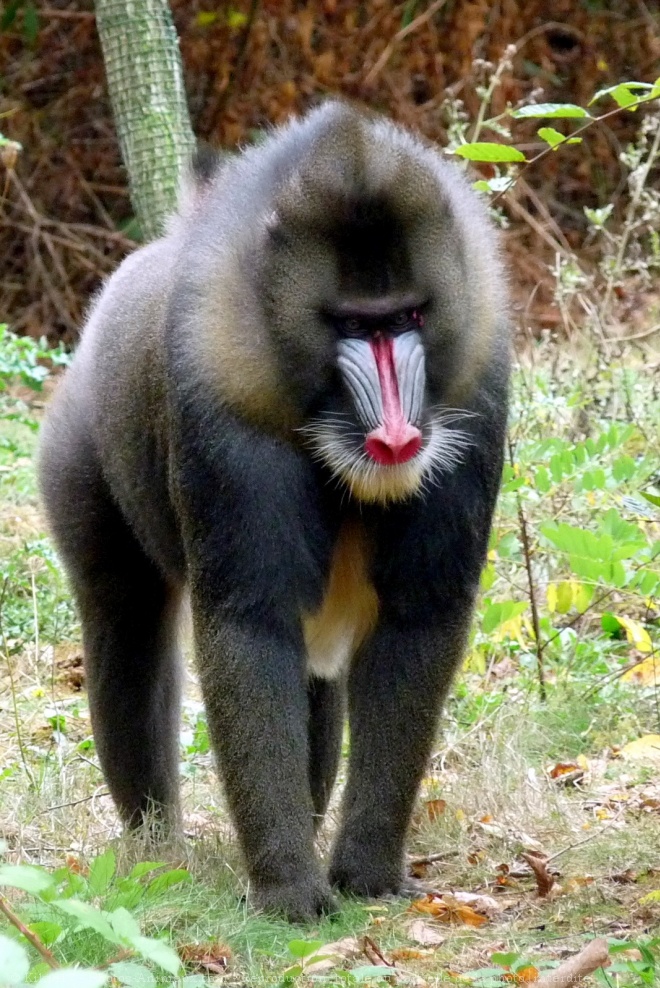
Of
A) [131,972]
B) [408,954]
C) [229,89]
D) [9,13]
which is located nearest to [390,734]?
[408,954]

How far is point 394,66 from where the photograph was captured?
10.5m

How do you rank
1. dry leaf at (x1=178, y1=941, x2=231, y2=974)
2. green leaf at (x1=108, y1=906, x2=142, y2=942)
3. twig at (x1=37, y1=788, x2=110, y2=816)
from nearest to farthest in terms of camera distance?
green leaf at (x1=108, y1=906, x2=142, y2=942), dry leaf at (x1=178, y1=941, x2=231, y2=974), twig at (x1=37, y1=788, x2=110, y2=816)

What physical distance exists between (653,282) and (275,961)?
20.9ft

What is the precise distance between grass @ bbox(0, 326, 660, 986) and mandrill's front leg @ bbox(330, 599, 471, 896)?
0.47ft

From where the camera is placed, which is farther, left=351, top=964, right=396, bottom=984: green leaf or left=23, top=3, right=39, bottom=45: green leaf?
left=23, top=3, right=39, bottom=45: green leaf

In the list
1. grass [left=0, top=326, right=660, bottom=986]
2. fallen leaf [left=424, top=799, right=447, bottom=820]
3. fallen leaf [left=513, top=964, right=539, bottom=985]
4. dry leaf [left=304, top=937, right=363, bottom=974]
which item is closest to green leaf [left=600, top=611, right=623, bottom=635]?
grass [left=0, top=326, right=660, bottom=986]

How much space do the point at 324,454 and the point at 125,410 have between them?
92cm

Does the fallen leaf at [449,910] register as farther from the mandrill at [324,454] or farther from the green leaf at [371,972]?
the green leaf at [371,972]

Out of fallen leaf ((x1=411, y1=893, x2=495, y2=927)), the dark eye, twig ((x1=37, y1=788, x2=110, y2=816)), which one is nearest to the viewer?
the dark eye

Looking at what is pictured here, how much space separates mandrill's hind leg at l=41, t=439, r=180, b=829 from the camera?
14.5 ft

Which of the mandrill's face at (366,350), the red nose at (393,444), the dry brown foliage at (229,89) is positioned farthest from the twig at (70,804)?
the dry brown foliage at (229,89)

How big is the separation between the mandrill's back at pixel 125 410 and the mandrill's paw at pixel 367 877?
2.81 ft

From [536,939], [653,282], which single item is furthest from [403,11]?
[536,939]

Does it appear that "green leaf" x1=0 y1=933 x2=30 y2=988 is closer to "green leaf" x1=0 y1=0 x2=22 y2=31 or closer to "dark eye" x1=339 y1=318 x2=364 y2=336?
"dark eye" x1=339 y1=318 x2=364 y2=336
